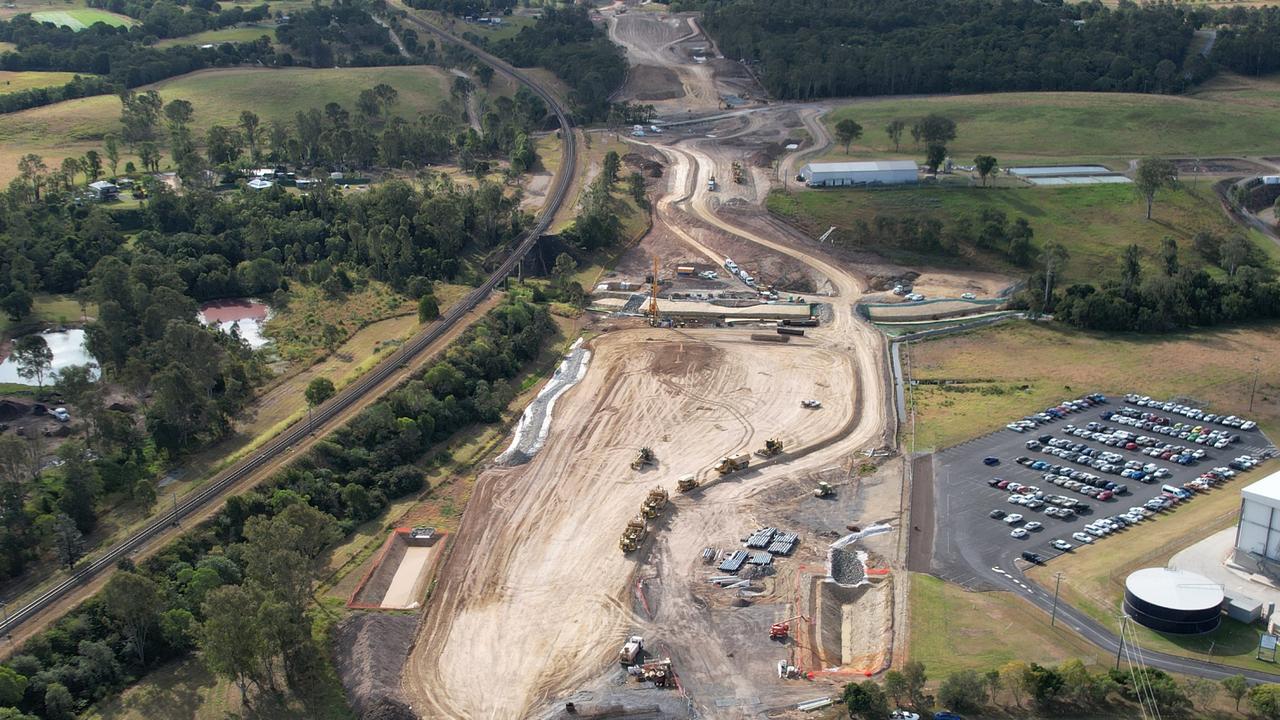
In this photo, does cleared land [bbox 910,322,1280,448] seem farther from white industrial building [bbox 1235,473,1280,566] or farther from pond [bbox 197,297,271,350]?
pond [bbox 197,297,271,350]

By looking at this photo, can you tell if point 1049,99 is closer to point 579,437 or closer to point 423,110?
point 423,110

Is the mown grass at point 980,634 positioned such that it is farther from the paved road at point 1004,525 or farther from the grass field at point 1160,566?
the grass field at point 1160,566

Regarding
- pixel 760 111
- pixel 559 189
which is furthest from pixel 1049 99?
pixel 559 189

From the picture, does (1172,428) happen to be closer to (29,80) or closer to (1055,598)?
(1055,598)

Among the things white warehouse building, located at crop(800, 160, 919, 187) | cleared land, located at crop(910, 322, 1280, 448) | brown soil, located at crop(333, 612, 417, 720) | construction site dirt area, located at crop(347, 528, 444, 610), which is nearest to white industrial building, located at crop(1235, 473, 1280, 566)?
cleared land, located at crop(910, 322, 1280, 448)

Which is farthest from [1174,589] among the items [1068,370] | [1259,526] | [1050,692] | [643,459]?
[1068,370]

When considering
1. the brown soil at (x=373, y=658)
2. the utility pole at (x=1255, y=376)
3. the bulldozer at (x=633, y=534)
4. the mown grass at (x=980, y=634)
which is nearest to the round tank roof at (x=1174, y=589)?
the mown grass at (x=980, y=634)
